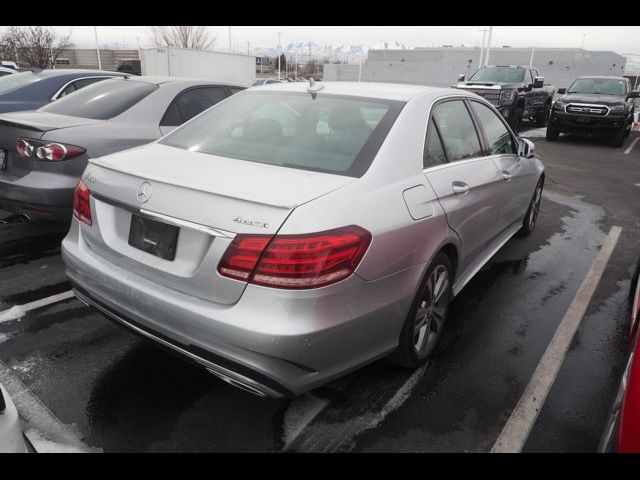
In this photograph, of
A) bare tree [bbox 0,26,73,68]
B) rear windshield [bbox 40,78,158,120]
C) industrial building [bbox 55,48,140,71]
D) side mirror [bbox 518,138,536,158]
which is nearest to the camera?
side mirror [bbox 518,138,536,158]

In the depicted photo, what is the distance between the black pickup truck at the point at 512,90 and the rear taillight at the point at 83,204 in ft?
40.7

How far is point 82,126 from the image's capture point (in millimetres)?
4332

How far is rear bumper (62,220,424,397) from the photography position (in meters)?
2.02

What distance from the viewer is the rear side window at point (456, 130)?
316 centimetres

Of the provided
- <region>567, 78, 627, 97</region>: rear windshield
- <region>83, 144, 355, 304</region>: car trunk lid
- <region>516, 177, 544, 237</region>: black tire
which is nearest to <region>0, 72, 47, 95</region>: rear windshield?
<region>83, 144, 355, 304</region>: car trunk lid

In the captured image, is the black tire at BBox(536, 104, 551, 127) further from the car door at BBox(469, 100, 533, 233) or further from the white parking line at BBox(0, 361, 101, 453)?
the white parking line at BBox(0, 361, 101, 453)

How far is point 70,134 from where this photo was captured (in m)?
4.16

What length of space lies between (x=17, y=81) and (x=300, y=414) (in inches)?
274

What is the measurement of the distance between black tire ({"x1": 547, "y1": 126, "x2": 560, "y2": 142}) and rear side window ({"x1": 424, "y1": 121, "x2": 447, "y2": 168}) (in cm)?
1271

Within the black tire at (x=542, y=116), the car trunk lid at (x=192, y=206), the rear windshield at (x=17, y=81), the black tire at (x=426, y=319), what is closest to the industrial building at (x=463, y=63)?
the black tire at (x=542, y=116)

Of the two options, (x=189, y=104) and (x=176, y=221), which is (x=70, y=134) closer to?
(x=189, y=104)
